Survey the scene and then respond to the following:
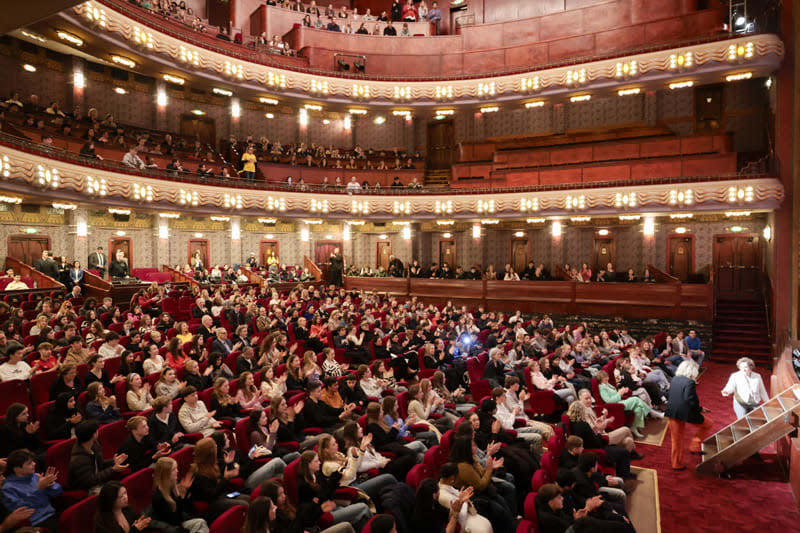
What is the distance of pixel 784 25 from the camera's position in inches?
583

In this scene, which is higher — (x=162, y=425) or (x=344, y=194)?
(x=344, y=194)

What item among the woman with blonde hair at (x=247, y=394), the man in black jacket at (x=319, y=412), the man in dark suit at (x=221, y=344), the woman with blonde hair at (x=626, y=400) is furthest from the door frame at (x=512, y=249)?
Answer: the woman with blonde hair at (x=247, y=394)

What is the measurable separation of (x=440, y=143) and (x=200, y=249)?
12.2 m

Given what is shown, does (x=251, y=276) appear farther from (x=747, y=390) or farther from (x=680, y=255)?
(x=680, y=255)

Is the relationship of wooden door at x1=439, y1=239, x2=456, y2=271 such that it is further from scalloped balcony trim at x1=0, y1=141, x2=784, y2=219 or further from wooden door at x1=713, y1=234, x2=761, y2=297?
wooden door at x1=713, y1=234, x2=761, y2=297

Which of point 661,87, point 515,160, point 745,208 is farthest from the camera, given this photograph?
point 515,160

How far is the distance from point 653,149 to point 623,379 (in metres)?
13.2

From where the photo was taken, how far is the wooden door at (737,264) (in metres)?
16.0

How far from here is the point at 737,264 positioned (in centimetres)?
1742

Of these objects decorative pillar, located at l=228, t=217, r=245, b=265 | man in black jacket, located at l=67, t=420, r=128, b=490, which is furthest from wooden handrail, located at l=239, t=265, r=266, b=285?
man in black jacket, located at l=67, t=420, r=128, b=490

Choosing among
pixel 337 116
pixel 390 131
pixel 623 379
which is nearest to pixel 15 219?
pixel 337 116

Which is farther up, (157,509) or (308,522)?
(157,509)

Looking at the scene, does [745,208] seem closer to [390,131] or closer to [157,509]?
[390,131]

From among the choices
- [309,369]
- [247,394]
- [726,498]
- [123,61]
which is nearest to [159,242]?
[123,61]
